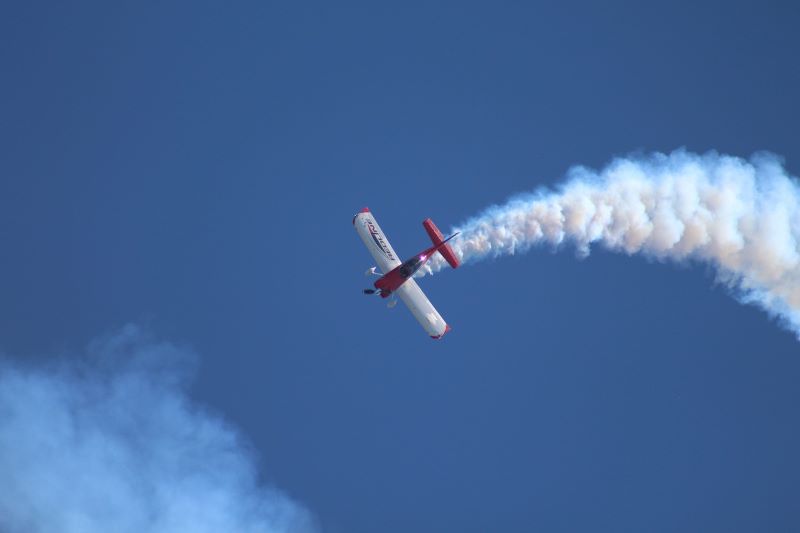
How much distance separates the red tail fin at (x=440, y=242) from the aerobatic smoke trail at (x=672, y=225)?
5.57 ft

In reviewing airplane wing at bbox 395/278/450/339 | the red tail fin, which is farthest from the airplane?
the red tail fin

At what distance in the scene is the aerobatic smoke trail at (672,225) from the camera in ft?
158

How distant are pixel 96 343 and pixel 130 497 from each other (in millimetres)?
8384

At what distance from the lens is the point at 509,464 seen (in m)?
64.9

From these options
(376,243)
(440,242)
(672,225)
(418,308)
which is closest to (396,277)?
(418,308)

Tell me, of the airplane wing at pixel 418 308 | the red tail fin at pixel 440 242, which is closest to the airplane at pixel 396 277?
the airplane wing at pixel 418 308

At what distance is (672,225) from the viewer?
4856cm

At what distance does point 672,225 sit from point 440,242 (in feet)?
37.0

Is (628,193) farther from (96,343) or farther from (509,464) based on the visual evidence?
(96,343)

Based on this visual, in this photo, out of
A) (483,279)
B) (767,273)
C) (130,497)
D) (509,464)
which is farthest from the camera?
(483,279)

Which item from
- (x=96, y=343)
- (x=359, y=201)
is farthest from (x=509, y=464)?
(x=96, y=343)

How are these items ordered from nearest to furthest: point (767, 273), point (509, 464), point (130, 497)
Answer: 1. point (767, 273)
2. point (130, 497)
3. point (509, 464)

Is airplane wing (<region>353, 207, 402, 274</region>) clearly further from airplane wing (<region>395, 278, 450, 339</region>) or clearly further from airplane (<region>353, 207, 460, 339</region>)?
airplane wing (<region>395, 278, 450, 339</region>)

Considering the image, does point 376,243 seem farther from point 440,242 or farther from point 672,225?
point 672,225
